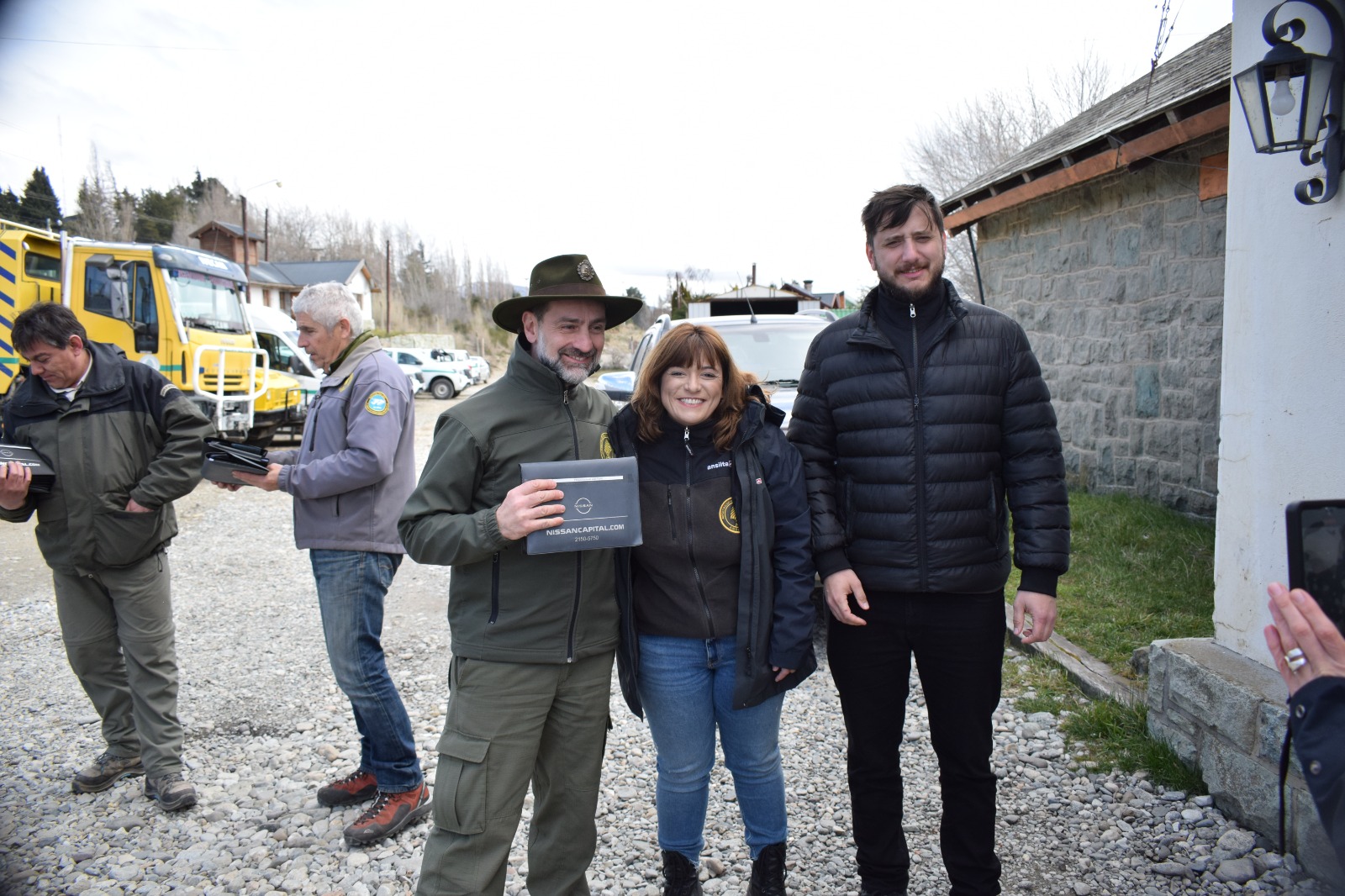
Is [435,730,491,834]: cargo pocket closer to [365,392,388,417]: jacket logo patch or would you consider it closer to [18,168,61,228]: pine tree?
[365,392,388,417]: jacket logo patch

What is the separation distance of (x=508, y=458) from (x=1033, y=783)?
2626 mm

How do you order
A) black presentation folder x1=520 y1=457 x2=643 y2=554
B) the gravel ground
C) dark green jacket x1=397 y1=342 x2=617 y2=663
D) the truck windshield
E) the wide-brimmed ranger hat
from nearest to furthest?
black presentation folder x1=520 y1=457 x2=643 y2=554 → dark green jacket x1=397 y1=342 x2=617 y2=663 → the wide-brimmed ranger hat → the gravel ground → the truck windshield

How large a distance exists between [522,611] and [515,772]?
0.45 metres

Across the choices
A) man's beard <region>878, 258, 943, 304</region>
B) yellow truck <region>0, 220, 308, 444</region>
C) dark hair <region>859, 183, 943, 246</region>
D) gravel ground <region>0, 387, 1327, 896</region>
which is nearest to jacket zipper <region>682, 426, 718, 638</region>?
man's beard <region>878, 258, 943, 304</region>

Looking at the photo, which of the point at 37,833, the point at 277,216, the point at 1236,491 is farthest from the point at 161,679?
the point at 277,216

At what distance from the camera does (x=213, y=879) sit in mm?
3023

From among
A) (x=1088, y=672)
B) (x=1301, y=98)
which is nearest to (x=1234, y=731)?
(x=1088, y=672)

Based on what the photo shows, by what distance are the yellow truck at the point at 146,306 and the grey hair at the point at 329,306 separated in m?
10.5

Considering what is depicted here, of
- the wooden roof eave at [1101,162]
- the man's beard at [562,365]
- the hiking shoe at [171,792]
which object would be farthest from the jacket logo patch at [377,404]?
the wooden roof eave at [1101,162]

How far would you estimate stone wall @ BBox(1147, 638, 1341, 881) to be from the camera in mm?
2781

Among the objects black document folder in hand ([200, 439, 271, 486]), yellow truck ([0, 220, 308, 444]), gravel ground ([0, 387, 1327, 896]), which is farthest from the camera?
yellow truck ([0, 220, 308, 444])

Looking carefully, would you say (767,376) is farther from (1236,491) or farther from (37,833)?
(37,833)

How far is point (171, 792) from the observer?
11.3 feet

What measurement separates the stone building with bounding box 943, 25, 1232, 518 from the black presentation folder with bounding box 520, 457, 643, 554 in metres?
4.85
